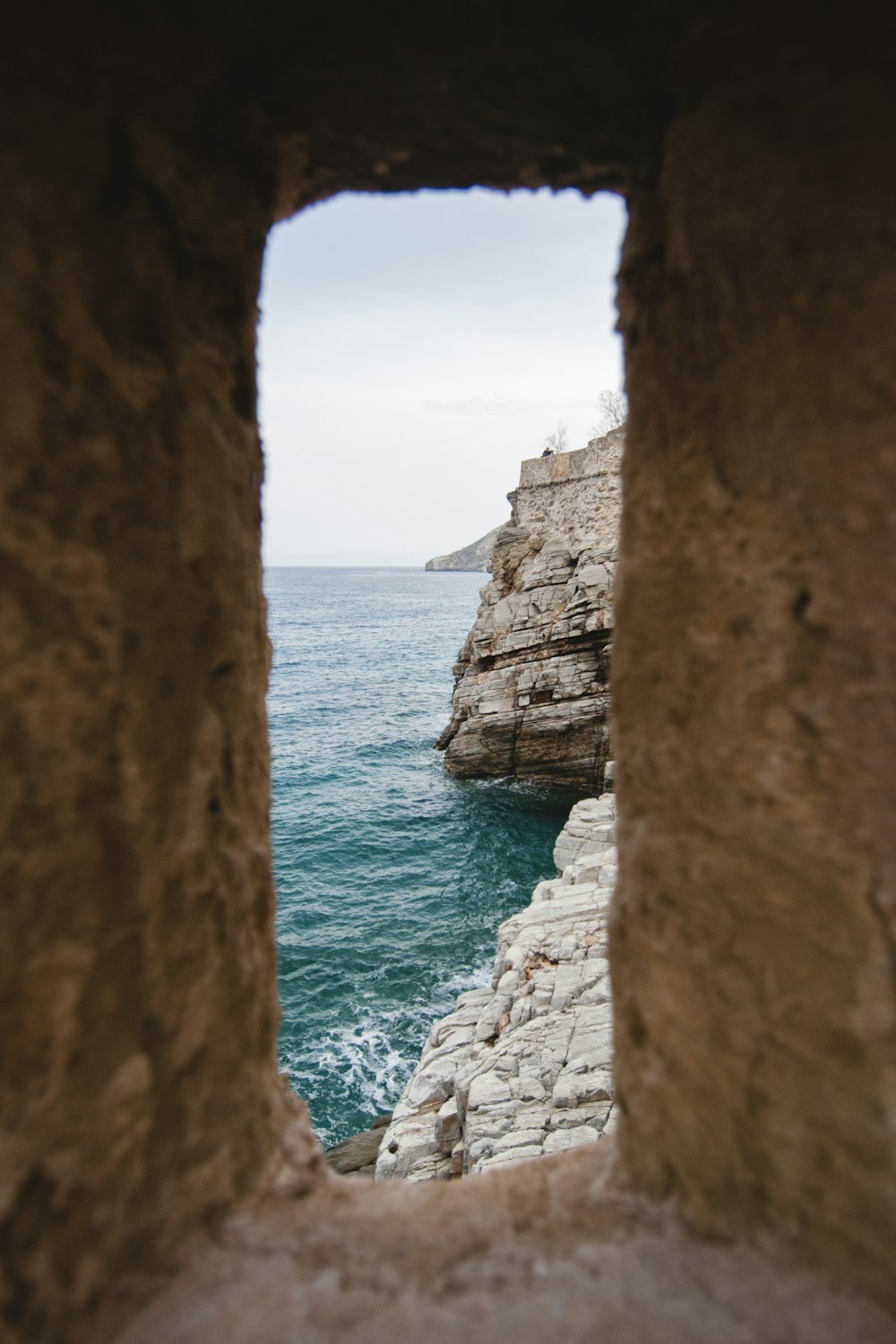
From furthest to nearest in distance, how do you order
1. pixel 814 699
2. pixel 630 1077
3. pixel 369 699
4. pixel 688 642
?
pixel 369 699 < pixel 630 1077 < pixel 688 642 < pixel 814 699

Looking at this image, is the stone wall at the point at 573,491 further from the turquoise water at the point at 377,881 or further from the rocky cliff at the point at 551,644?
the turquoise water at the point at 377,881

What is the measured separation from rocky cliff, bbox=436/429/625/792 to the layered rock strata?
1260 centimetres

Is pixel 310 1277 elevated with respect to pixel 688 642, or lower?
lower

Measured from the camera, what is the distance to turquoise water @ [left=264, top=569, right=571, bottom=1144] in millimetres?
14477

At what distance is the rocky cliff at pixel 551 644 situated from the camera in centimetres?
2512

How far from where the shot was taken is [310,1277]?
8.41 feet

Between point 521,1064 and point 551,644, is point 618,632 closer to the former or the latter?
point 521,1064

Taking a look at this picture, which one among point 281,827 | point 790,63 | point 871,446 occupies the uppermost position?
point 790,63

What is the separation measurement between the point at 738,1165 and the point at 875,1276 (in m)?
0.50

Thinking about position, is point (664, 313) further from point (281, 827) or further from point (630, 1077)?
point (281, 827)

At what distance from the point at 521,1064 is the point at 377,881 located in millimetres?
12192

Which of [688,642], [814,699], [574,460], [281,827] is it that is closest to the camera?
[814,699]

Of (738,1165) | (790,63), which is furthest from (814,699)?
(790,63)

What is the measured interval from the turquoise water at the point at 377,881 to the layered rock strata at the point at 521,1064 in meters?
3.69
